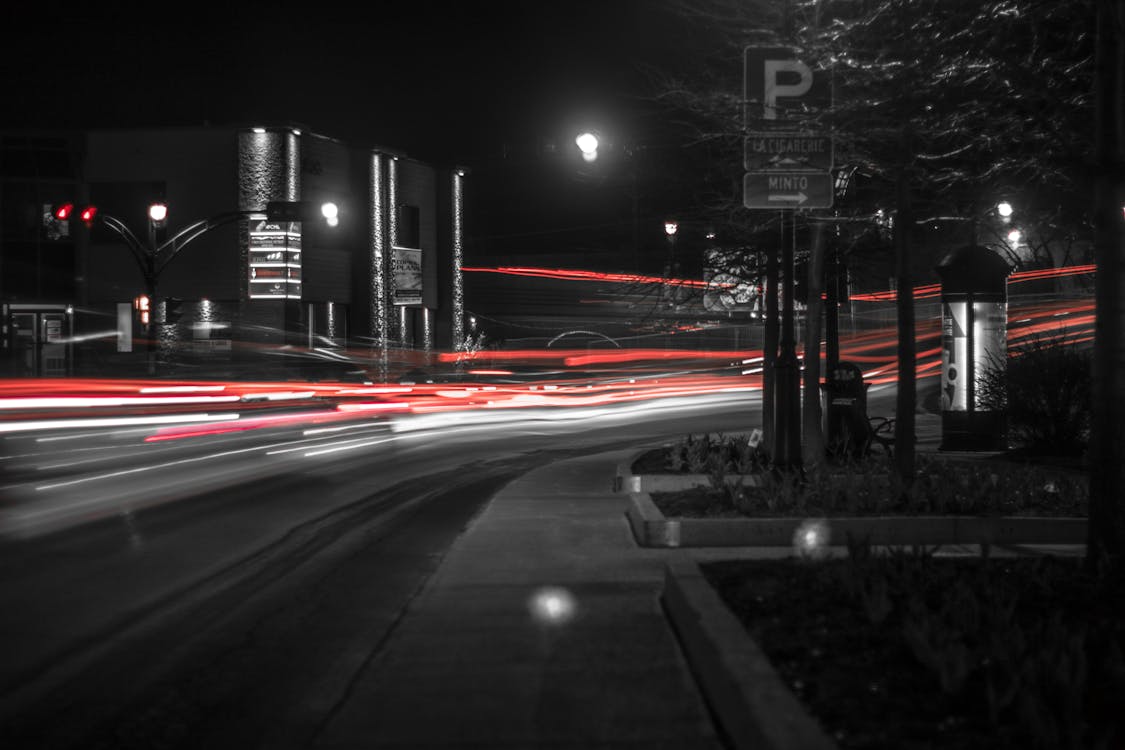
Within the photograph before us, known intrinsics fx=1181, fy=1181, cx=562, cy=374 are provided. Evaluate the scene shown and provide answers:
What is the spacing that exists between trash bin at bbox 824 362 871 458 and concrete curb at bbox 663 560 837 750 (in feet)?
33.3

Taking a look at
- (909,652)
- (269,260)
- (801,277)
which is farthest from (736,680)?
(269,260)

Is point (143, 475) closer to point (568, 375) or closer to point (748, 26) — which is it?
point (748, 26)

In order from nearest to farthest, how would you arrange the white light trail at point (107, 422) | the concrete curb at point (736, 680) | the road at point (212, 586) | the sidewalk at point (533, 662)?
the concrete curb at point (736, 680)
the sidewalk at point (533, 662)
the road at point (212, 586)
the white light trail at point (107, 422)

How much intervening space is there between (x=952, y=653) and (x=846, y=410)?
12.5m

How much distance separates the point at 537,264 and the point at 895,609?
6547 cm

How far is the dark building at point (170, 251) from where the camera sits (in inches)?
1866

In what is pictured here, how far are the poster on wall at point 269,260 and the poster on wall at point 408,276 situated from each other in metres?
8.35

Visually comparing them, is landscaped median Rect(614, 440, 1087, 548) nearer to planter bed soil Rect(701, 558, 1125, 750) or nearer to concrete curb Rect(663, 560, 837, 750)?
planter bed soil Rect(701, 558, 1125, 750)

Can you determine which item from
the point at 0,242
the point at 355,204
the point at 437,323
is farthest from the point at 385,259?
the point at 0,242

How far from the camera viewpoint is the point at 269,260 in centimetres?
4762

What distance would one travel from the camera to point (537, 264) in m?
71.5

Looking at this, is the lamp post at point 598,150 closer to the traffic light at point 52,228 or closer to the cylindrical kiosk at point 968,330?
the cylindrical kiosk at point 968,330

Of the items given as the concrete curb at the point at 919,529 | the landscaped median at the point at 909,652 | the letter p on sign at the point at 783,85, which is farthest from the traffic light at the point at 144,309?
the landscaped median at the point at 909,652

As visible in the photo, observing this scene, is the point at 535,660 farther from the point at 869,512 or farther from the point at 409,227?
the point at 409,227
